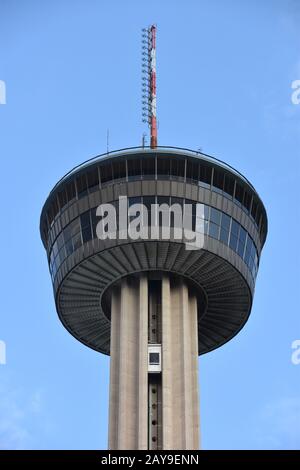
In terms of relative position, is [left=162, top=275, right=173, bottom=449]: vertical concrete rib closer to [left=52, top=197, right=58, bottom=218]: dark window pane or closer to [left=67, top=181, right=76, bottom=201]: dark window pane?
[left=67, top=181, right=76, bottom=201]: dark window pane

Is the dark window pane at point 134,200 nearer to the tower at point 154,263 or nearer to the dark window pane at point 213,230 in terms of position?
the tower at point 154,263

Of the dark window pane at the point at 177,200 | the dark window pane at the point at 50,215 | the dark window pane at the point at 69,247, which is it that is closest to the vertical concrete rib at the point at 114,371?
the dark window pane at the point at 69,247

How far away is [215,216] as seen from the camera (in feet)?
275

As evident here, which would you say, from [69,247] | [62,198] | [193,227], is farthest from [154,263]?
[62,198]

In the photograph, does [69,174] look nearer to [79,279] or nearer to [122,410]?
[79,279]

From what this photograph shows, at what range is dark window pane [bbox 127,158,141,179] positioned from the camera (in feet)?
272

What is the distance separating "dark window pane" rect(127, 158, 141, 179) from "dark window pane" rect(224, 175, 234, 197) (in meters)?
7.66

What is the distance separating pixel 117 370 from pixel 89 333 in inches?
400

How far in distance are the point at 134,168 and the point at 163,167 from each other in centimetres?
245

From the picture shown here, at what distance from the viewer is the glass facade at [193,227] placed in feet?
271

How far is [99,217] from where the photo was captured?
8306 cm

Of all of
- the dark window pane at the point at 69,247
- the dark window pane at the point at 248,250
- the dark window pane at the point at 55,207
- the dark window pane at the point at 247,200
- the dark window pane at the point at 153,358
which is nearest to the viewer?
the dark window pane at the point at 153,358

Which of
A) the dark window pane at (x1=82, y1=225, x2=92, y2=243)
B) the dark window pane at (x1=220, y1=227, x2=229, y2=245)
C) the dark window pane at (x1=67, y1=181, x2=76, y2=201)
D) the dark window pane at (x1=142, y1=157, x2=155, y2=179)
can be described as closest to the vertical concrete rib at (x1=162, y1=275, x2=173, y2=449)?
the dark window pane at (x1=220, y1=227, x2=229, y2=245)
